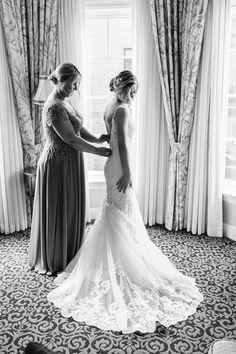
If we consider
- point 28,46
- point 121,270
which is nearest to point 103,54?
point 28,46

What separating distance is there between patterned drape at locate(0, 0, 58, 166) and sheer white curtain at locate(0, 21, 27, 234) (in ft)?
0.23

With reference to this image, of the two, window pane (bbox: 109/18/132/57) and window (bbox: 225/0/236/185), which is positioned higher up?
window pane (bbox: 109/18/132/57)

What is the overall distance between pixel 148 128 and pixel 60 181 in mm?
1606

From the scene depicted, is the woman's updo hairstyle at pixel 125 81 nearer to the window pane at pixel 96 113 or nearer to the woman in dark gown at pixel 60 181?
the woman in dark gown at pixel 60 181

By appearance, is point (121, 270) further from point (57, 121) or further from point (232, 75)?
point (232, 75)

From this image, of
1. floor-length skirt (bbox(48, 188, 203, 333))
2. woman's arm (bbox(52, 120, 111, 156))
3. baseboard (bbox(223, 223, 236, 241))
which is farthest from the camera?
baseboard (bbox(223, 223, 236, 241))

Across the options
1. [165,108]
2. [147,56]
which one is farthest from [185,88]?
[147,56]

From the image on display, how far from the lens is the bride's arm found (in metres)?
2.78

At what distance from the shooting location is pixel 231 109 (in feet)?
13.5

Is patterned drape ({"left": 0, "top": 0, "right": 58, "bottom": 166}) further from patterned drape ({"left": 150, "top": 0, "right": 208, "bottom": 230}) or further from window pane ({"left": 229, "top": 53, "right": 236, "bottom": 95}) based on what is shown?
window pane ({"left": 229, "top": 53, "right": 236, "bottom": 95})

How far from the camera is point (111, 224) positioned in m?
2.87

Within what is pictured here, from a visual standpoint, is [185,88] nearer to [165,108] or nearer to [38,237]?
[165,108]

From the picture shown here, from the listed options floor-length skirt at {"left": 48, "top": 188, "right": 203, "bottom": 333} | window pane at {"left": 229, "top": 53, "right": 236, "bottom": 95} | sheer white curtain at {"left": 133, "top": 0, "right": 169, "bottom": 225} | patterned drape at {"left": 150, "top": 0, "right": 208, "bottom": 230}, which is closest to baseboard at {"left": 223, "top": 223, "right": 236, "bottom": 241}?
patterned drape at {"left": 150, "top": 0, "right": 208, "bottom": 230}

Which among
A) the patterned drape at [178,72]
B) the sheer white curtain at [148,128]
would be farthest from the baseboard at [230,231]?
the sheer white curtain at [148,128]
